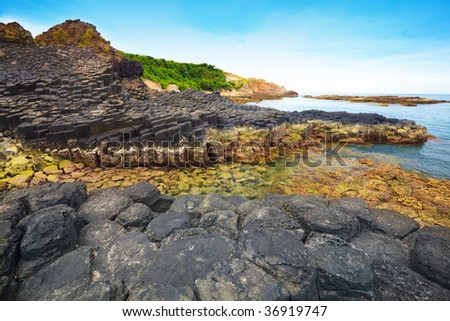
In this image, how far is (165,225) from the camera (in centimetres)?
279

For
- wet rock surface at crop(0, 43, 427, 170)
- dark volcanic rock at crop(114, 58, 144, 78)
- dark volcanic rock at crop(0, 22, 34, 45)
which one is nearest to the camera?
wet rock surface at crop(0, 43, 427, 170)

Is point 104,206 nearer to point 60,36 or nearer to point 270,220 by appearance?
point 270,220

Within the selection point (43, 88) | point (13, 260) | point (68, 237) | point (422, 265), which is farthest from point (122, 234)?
point (43, 88)

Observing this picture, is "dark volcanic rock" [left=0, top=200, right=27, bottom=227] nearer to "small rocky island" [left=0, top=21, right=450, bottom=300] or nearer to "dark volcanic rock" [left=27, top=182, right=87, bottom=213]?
"small rocky island" [left=0, top=21, right=450, bottom=300]

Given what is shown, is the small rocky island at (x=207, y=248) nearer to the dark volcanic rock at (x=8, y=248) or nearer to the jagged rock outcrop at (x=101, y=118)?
the dark volcanic rock at (x=8, y=248)

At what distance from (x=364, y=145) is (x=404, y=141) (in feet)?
9.72

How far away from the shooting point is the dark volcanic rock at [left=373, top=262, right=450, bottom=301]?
191 centimetres

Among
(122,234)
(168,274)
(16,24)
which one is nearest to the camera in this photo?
(168,274)

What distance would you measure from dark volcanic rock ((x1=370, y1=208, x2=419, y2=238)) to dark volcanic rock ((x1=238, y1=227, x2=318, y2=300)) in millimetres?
1309

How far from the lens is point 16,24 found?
19406mm

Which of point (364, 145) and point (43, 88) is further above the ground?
point (43, 88)

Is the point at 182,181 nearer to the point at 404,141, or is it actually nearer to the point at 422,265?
the point at 422,265

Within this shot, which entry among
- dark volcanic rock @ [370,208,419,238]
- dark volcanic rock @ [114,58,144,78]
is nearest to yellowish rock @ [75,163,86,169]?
dark volcanic rock @ [370,208,419,238]

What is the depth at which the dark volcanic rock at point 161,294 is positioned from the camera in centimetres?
169
